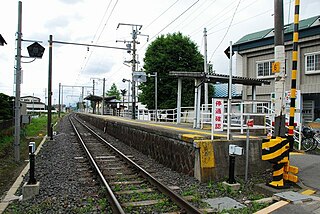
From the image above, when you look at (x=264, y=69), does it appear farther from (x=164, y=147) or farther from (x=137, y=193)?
(x=137, y=193)

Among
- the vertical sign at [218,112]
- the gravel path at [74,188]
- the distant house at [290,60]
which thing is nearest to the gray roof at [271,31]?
the distant house at [290,60]

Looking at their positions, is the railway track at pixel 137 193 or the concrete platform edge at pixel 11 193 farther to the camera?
the concrete platform edge at pixel 11 193

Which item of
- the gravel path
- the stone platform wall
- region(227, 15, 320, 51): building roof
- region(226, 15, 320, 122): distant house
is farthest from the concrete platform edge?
region(227, 15, 320, 51): building roof

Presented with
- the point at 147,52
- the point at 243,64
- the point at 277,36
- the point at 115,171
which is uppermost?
the point at 147,52

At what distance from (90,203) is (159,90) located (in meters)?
23.8

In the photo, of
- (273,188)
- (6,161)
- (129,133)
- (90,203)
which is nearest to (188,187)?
(273,188)

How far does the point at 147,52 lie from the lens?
103ft

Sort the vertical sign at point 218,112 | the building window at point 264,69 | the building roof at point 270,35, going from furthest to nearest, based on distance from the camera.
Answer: the building window at point 264,69 < the building roof at point 270,35 < the vertical sign at point 218,112

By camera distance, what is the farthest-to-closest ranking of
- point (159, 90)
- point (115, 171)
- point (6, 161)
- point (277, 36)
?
point (159, 90) < point (6, 161) < point (115, 171) < point (277, 36)

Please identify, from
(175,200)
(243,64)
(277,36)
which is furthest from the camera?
(243,64)

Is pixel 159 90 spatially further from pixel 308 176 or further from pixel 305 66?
pixel 308 176

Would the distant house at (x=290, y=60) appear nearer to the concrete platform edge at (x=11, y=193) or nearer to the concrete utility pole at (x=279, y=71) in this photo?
the concrete utility pole at (x=279, y=71)

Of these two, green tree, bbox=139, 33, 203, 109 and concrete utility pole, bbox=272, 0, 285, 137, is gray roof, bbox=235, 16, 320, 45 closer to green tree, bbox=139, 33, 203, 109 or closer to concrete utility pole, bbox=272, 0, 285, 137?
green tree, bbox=139, 33, 203, 109

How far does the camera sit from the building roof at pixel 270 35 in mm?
17953
